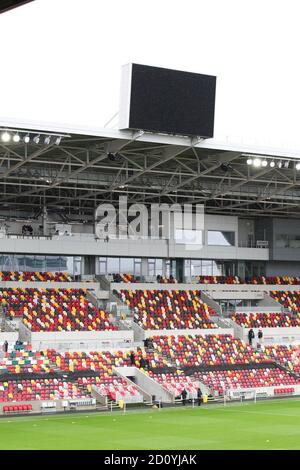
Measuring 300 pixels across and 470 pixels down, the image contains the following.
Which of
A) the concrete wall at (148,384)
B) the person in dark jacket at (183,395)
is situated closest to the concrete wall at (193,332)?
the concrete wall at (148,384)

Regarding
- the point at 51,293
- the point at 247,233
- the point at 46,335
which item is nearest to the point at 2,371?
the point at 46,335

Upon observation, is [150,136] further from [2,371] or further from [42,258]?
[42,258]

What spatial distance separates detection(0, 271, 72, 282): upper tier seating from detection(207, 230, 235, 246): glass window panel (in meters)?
11.0

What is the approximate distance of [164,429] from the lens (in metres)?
30.1

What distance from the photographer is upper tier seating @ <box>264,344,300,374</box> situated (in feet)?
156

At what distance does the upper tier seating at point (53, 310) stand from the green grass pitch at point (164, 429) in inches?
393

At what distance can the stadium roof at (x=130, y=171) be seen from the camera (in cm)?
3761

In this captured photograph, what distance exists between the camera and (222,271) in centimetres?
6097

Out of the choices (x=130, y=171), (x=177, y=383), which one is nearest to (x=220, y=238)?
(x=130, y=171)

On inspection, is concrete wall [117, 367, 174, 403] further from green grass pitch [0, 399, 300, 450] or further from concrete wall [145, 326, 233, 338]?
concrete wall [145, 326, 233, 338]

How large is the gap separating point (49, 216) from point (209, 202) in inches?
421

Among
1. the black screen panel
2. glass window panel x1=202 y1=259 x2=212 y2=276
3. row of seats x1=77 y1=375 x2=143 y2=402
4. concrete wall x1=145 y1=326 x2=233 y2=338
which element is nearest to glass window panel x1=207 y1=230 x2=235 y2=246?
glass window panel x1=202 y1=259 x2=212 y2=276

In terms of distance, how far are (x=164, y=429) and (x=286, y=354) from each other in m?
20.4

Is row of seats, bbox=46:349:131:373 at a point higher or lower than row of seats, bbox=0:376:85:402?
higher
